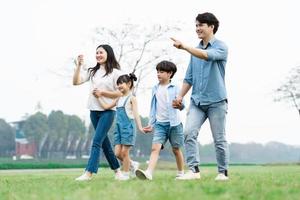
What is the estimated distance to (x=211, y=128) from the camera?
299 inches

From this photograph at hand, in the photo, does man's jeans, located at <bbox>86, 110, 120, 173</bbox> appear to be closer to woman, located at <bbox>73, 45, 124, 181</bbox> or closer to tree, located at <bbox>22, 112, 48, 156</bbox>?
woman, located at <bbox>73, 45, 124, 181</bbox>

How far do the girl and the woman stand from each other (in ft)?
0.46

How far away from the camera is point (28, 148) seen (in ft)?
393

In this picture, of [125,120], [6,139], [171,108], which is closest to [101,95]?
[125,120]

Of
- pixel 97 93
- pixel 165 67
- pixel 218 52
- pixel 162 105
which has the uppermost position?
pixel 218 52

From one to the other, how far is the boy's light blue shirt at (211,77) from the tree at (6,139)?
113 metres

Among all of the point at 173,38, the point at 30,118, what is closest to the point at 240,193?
the point at 173,38

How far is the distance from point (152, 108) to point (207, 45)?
1.37m

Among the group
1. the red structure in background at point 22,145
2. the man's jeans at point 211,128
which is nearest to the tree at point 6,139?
the red structure in background at point 22,145

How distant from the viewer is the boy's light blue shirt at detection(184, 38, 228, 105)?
751 cm

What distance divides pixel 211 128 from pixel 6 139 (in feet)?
375

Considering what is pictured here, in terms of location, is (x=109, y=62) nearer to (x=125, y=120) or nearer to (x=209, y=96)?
(x=125, y=120)

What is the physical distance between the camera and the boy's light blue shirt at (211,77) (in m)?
7.51

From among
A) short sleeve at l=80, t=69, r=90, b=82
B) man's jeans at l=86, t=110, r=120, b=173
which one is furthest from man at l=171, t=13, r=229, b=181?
short sleeve at l=80, t=69, r=90, b=82
